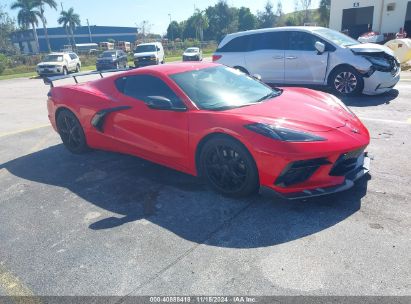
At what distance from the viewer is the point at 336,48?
26.2ft

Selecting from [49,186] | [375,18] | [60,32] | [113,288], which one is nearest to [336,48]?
[49,186]

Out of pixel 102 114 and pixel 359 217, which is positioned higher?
pixel 102 114

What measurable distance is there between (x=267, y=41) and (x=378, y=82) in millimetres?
3044

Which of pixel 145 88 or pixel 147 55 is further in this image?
pixel 147 55

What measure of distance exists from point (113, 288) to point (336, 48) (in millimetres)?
7405

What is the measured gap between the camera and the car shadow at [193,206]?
3057 millimetres

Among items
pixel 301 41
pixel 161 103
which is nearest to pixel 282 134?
pixel 161 103

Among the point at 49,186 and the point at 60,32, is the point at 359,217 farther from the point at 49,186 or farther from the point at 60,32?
the point at 60,32

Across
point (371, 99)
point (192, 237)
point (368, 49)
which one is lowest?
point (192, 237)

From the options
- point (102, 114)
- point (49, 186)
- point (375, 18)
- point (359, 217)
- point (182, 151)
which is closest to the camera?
point (359, 217)

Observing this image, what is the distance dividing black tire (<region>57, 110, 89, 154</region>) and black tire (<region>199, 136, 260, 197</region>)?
240 centimetres

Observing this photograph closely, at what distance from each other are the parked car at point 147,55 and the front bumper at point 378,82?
1840 centimetres

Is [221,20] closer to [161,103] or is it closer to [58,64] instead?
[58,64]

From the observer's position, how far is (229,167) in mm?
3523
